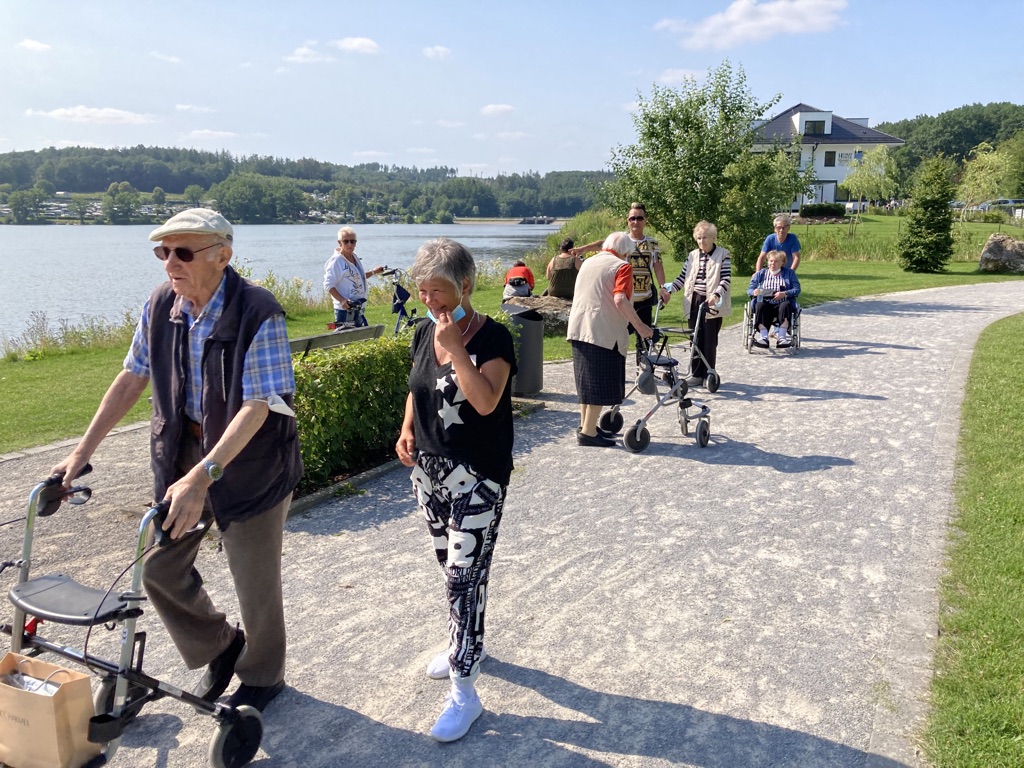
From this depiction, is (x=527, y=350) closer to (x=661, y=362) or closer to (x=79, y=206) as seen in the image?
(x=661, y=362)

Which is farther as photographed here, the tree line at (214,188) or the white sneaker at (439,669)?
the tree line at (214,188)

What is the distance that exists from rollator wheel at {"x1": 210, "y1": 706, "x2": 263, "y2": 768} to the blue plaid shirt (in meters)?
1.03

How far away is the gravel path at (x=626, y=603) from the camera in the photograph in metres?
3.13

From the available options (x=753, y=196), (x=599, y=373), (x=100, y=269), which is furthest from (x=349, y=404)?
(x=100, y=269)

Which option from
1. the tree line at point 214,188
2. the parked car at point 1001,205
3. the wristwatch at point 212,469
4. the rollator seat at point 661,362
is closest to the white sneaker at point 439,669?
the wristwatch at point 212,469

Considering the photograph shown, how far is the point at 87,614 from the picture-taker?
2.42 m

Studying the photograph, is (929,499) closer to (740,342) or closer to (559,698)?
(559,698)

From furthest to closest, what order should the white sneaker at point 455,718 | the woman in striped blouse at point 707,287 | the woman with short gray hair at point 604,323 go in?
the woman in striped blouse at point 707,287
the woman with short gray hair at point 604,323
the white sneaker at point 455,718

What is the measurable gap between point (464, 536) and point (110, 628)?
48.0 inches

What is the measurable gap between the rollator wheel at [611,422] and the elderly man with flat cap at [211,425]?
4.61 metres

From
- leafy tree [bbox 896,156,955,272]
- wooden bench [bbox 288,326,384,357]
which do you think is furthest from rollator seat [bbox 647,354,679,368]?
leafy tree [bbox 896,156,955,272]

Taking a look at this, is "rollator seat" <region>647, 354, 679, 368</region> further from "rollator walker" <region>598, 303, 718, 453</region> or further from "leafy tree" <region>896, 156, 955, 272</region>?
"leafy tree" <region>896, 156, 955, 272</region>

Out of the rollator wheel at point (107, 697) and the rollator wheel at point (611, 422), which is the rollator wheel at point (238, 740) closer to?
the rollator wheel at point (107, 697)

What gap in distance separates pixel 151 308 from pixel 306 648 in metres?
1.73
